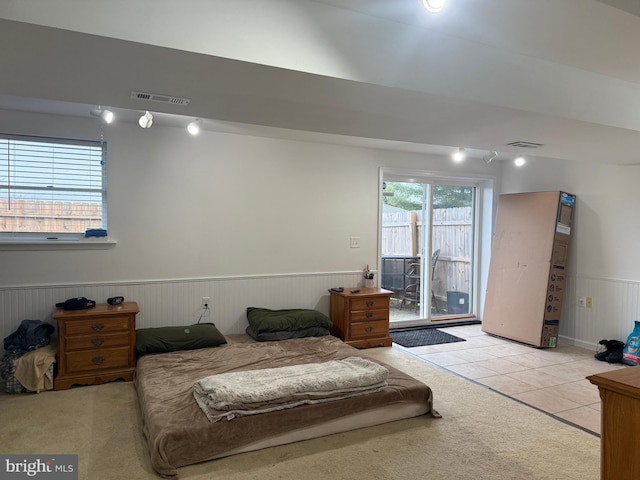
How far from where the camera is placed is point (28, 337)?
3543mm

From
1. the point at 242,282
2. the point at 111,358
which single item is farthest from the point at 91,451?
the point at 242,282

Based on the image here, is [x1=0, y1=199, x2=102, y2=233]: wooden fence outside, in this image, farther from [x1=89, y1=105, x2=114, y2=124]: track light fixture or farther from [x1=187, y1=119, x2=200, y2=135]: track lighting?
[x1=187, y1=119, x2=200, y2=135]: track lighting

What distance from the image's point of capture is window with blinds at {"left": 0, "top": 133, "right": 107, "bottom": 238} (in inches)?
152

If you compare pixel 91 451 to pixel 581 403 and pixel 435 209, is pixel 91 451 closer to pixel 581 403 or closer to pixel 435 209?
pixel 581 403

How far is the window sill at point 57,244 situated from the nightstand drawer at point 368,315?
2.70 metres

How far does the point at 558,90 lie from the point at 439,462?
2.49 m

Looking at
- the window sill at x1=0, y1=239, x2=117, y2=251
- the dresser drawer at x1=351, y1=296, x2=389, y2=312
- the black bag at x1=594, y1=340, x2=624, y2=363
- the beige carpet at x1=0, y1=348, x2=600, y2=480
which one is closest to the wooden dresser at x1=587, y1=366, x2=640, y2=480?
the beige carpet at x1=0, y1=348, x2=600, y2=480

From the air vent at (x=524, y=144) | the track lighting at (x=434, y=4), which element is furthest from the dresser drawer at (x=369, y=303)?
the track lighting at (x=434, y=4)

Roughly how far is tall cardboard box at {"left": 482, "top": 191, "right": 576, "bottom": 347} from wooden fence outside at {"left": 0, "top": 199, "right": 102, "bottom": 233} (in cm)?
494

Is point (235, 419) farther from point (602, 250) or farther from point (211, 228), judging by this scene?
point (602, 250)

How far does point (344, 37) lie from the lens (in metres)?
2.08

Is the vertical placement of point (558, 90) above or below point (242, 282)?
above

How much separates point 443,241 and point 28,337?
519cm

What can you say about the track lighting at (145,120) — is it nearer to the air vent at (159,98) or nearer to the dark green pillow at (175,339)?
the air vent at (159,98)
